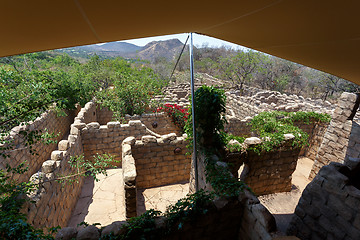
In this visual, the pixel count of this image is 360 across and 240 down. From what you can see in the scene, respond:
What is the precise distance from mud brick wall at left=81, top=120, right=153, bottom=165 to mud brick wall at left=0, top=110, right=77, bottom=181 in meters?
1.15

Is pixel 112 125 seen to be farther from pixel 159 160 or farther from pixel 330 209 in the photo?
pixel 330 209

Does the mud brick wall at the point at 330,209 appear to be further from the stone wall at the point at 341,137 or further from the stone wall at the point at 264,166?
the stone wall at the point at 341,137

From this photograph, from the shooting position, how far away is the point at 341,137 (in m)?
7.18

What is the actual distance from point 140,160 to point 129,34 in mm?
4942

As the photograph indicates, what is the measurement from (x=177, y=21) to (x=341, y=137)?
8679mm

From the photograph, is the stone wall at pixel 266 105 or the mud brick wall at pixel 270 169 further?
the stone wall at pixel 266 105

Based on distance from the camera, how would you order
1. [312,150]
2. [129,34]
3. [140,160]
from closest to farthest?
[129,34], [140,160], [312,150]

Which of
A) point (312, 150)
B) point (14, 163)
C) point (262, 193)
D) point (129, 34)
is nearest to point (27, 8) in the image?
point (129, 34)

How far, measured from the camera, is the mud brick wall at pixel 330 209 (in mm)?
2812

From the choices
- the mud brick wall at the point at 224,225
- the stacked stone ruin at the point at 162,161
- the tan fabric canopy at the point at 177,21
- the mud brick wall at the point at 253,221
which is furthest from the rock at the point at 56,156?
the mud brick wall at the point at 253,221

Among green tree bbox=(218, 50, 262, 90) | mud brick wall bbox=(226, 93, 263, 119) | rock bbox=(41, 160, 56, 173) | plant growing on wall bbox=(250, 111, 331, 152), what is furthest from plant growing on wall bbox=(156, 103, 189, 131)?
green tree bbox=(218, 50, 262, 90)

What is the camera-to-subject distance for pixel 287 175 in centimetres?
628

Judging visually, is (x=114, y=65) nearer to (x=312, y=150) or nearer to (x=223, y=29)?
(x=312, y=150)

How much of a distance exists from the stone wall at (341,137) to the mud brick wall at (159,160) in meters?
5.86
